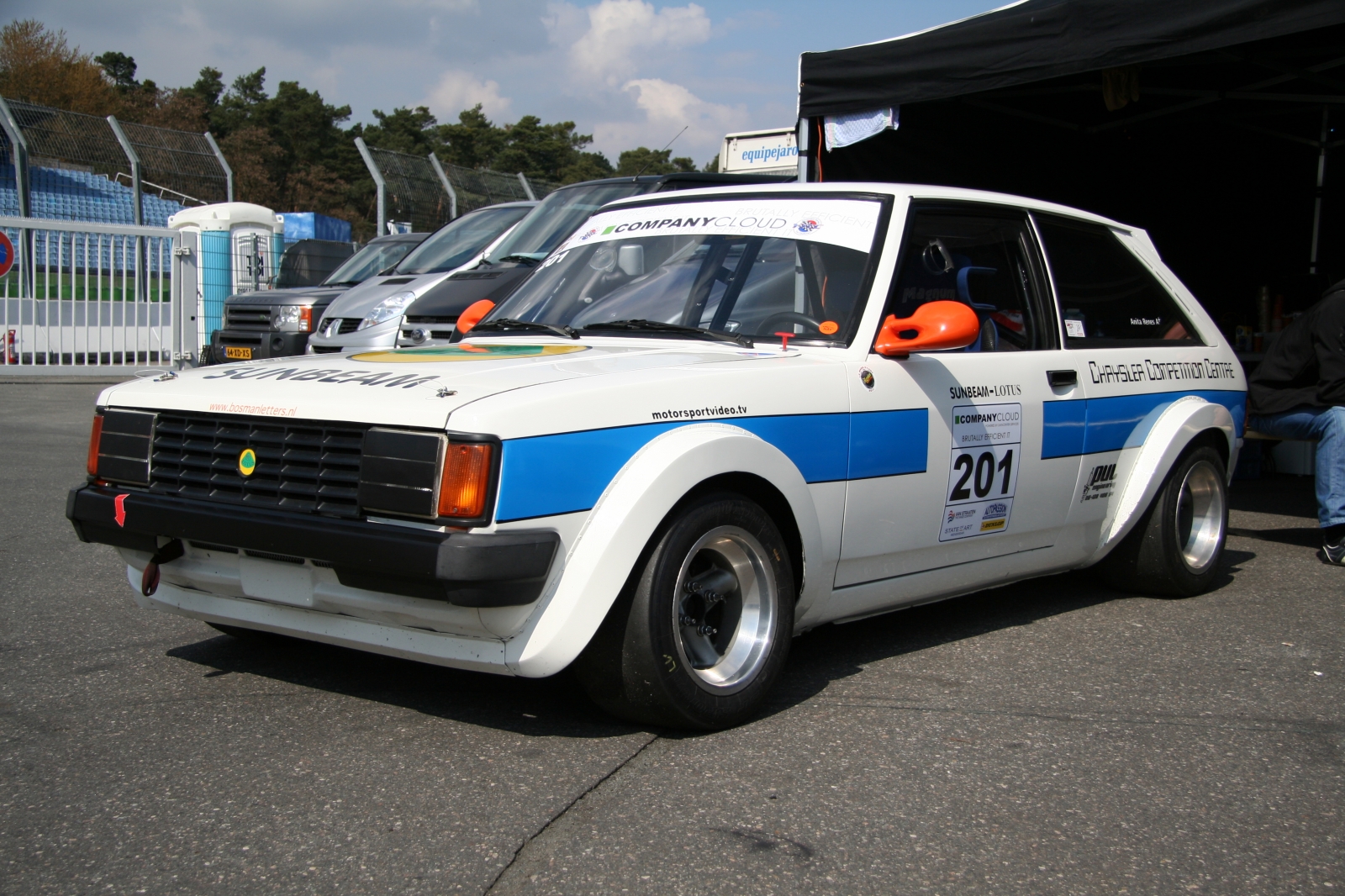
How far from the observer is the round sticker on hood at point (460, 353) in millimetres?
3482

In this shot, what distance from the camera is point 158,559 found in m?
3.23

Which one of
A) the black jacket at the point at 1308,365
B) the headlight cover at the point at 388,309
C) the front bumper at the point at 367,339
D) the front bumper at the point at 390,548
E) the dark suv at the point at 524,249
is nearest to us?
the front bumper at the point at 390,548

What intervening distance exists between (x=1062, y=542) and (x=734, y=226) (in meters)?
Answer: 1.73

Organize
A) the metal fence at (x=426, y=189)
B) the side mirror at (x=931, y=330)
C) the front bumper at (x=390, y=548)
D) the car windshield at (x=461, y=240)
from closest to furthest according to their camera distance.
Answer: the front bumper at (x=390, y=548) < the side mirror at (x=931, y=330) < the car windshield at (x=461, y=240) < the metal fence at (x=426, y=189)

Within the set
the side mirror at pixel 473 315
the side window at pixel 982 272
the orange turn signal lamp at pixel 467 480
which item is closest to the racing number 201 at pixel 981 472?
the side window at pixel 982 272

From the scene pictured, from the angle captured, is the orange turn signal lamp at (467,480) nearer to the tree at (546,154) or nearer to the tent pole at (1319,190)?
the tent pole at (1319,190)

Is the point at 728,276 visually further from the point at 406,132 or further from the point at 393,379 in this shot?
the point at 406,132

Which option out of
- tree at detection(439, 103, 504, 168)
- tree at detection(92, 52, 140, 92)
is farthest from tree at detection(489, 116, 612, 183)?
tree at detection(92, 52, 140, 92)

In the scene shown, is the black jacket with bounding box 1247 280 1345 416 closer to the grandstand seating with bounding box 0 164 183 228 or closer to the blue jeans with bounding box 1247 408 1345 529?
the blue jeans with bounding box 1247 408 1345 529

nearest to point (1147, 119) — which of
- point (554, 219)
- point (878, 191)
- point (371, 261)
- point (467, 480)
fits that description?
point (554, 219)

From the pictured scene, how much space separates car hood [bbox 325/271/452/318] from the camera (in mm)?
9383

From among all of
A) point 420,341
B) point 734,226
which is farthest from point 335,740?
point 420,341

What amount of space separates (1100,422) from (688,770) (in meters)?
2.39

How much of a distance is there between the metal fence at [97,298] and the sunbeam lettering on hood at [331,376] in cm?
1049
